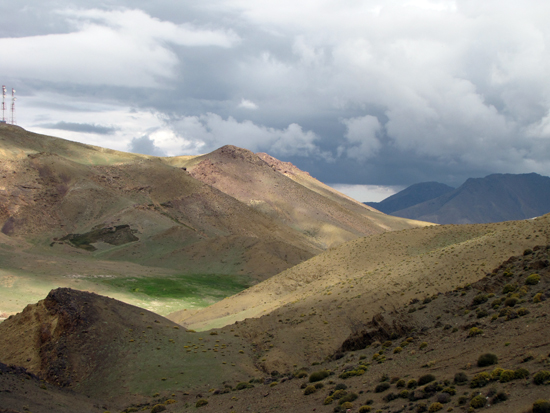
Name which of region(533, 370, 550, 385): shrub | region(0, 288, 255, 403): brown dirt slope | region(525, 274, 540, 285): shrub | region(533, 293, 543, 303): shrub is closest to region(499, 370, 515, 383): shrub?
region(533, 370, 550, 385): shrub

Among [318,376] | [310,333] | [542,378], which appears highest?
[542,378]

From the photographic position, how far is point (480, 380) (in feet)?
50.2

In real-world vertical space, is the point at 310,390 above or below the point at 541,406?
below

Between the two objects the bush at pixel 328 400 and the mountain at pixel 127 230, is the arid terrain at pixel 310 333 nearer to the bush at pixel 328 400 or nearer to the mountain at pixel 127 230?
the bush at pixel 328 400

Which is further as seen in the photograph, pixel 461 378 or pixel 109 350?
pixel 109 350

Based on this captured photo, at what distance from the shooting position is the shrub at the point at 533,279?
25062mm

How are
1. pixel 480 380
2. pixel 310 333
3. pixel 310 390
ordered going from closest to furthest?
1. pixel 480 380
2. pixel 310 390
3. pixel 310 333

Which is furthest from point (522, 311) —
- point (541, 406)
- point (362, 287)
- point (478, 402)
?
point (362, 287)

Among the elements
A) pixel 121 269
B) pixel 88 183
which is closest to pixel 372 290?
pixel 121 269

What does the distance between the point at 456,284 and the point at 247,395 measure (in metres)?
20.6

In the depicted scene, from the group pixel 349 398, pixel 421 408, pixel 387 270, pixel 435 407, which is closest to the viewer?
pixel 435 407

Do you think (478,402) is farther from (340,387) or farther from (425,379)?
(340,387)

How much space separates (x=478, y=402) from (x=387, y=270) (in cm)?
3096

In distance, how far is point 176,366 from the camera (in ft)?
101
